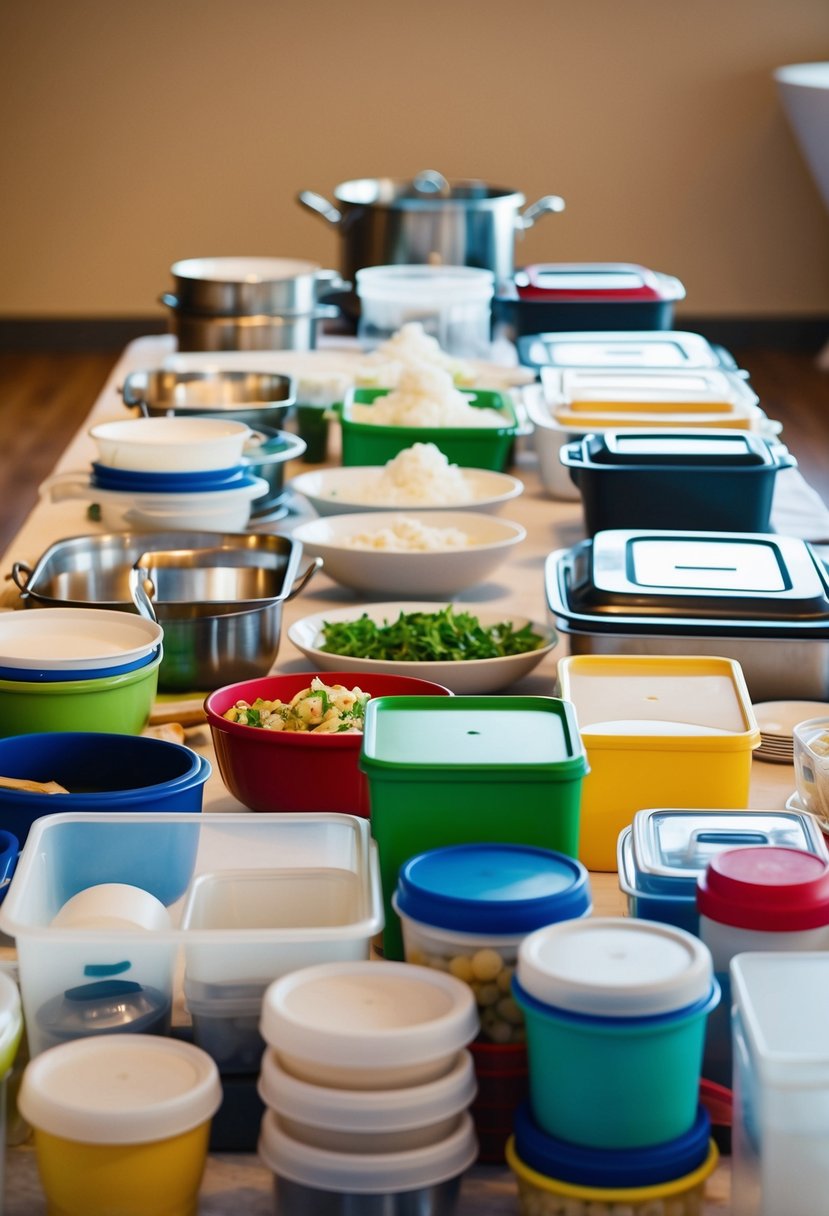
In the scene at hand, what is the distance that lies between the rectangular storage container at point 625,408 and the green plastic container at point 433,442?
0.06 m

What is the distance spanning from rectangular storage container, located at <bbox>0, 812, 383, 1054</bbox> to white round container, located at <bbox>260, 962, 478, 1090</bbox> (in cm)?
4

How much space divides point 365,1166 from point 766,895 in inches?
10.0

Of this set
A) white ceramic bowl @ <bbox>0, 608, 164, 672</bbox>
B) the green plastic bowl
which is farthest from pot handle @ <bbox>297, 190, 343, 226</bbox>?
the green plastic bowl

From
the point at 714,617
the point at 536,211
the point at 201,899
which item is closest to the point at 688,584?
the point at 714,617

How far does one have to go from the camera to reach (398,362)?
249 cm

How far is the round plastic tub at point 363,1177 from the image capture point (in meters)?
0.71

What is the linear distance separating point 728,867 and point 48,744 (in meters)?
0.52

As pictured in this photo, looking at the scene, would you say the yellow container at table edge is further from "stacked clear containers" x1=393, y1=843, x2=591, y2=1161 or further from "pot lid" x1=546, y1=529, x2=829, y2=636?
"pot lid" x1=546, y1=529, x2=829, y2=636

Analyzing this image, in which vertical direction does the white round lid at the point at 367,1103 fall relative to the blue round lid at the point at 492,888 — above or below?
below

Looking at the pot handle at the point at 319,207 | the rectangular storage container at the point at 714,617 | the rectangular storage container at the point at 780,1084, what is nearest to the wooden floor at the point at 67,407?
the pot handle at the point at 319,207

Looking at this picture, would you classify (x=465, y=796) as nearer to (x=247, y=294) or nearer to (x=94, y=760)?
(x=94, y=760)

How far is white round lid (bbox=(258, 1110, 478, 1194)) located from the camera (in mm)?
712

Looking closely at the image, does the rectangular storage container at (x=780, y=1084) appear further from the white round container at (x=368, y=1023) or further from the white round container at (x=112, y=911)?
the white round container at (x=112, y=911)

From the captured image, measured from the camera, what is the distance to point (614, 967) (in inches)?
28.8
